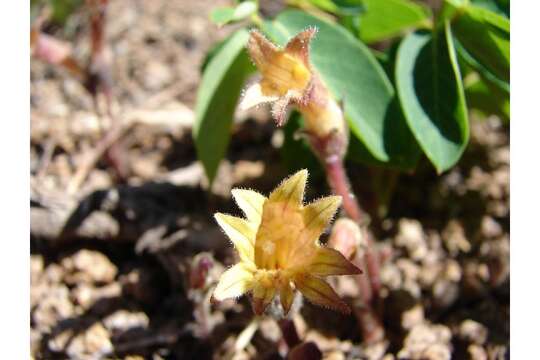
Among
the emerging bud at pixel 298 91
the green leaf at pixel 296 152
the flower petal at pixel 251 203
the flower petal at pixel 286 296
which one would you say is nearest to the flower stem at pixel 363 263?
the emerging bud at pixel 298 91

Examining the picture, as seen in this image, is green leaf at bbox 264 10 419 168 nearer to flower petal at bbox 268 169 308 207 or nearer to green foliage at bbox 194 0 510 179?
green foliage at bbox 194 0 510 179

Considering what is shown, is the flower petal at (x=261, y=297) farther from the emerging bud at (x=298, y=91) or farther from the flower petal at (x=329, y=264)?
the emerging bud at (x=298, y=91)

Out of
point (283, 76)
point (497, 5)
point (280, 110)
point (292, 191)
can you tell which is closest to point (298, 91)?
point (283, 76)

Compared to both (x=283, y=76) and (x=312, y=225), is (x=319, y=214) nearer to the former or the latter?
(x=312, y=225)

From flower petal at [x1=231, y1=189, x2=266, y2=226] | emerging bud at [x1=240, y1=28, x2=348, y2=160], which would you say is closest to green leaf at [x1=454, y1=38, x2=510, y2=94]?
emerging bud at [x1=240, y1=28, x2=348, y2=160]

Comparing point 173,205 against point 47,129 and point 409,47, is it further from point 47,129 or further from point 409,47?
point 409,47
